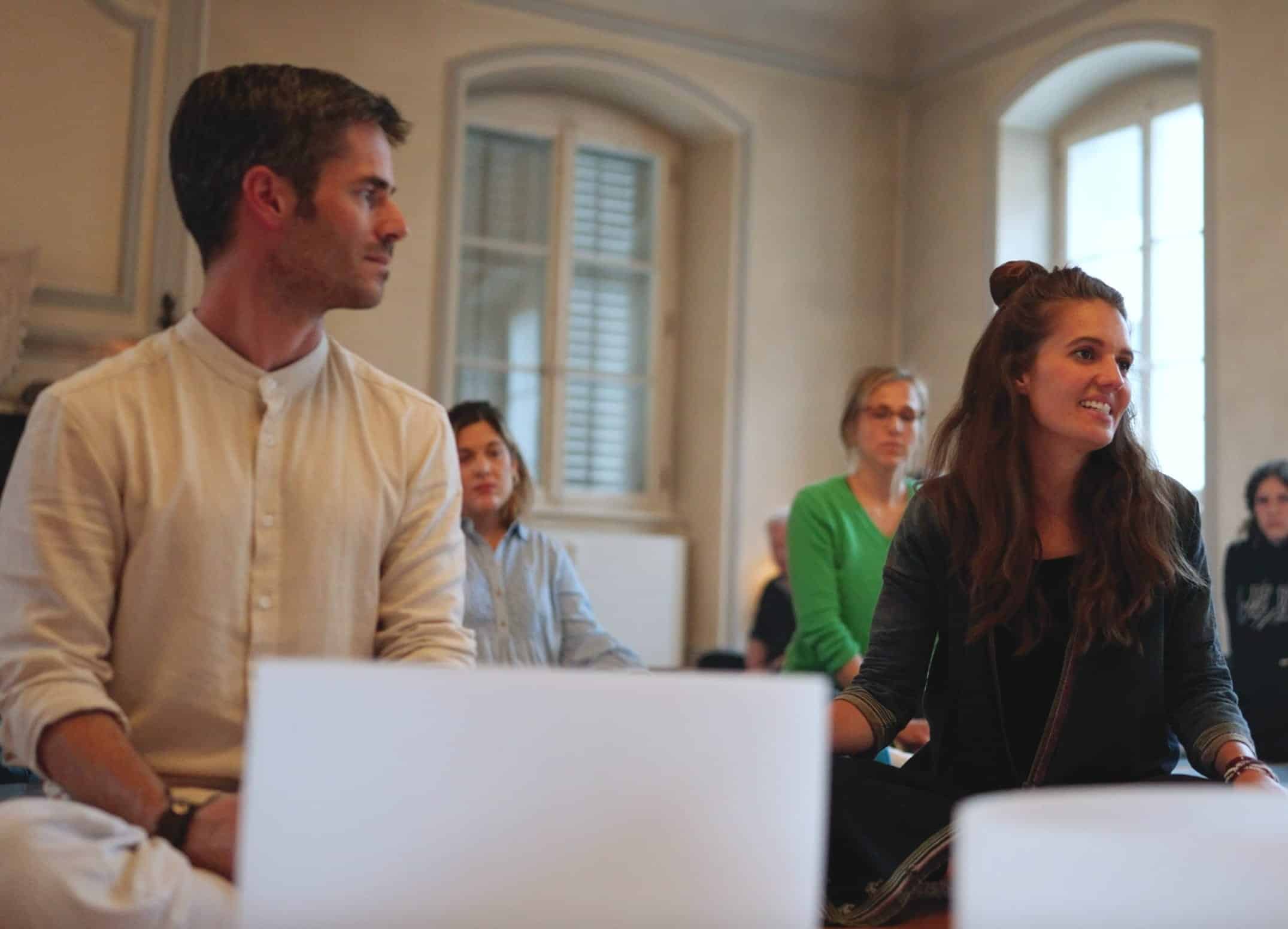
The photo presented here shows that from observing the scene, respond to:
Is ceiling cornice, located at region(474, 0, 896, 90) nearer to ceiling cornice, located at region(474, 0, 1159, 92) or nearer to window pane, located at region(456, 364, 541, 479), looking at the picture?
ceiling cornice, located at region(474, 0, 1159, 92)

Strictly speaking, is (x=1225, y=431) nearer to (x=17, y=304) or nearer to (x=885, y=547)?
(x=885, y=547)

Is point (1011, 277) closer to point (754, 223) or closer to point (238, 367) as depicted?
point (238, 367)

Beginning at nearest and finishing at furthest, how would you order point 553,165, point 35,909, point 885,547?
1. point 35,909
2. point 885,547
3. point 553,165

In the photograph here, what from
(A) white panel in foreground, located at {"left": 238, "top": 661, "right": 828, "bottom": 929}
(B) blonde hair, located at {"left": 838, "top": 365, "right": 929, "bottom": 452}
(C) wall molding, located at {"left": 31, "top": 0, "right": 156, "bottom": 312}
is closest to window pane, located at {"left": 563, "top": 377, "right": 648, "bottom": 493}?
(C) wall molding, located at {"left": 31, "top": 0, "right": 156, "bottom": 312}

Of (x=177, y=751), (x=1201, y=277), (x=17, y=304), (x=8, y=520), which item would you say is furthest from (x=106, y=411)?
(x=1201, y=277)

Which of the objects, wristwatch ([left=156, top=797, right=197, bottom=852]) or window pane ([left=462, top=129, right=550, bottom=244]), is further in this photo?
window pane ([left=462, top=129, right=550, bottom=244])

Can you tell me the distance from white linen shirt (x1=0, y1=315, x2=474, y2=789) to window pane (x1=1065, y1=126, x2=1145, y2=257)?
4.86 meters

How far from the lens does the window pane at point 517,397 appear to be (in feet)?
19.6

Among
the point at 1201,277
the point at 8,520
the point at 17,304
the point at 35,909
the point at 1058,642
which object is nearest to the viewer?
the point at 35,909

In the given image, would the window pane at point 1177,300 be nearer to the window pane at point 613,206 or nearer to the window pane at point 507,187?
the window pane at point 613,206

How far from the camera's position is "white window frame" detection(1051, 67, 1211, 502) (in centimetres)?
553

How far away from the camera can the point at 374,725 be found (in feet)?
1.69

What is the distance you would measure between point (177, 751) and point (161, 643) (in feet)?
0.33

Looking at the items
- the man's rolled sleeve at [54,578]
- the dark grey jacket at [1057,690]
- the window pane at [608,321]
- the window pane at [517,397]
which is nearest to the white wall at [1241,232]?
the window pane at [608,321]
